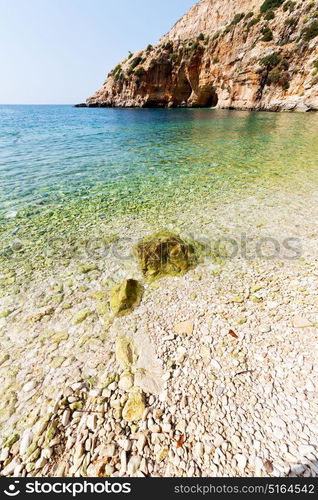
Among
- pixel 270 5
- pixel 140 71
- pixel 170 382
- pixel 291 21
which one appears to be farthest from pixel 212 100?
pixel 170 382

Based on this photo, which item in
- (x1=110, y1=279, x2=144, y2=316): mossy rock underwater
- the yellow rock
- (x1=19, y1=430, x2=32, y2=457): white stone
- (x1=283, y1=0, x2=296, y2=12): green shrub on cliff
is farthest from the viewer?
(x1=283, y1=0, x2=296, y2=12): green shrub on cliff

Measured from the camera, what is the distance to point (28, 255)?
244 inches

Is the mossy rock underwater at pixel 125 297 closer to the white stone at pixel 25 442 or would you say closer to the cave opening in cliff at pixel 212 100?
the white stone at pixel 25 442

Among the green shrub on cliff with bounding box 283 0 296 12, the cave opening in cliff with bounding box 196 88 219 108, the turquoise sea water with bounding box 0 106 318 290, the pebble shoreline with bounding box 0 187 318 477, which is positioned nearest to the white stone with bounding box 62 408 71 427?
the pebble shoreline with bounding box 0 187 318 477

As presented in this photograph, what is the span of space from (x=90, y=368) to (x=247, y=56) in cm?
7434

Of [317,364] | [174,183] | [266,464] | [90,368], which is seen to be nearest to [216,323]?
[317,364]

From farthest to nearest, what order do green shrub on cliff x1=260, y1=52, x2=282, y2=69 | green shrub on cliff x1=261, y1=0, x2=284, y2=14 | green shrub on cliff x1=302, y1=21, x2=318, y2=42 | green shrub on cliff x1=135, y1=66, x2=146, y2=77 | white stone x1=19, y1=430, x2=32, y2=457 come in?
green shrub on cliff x1=135, y1=66, x2=146, y2=77 < green shrub on cliff x1=261, y1=0, x2=284, y2=14 < green shrub on cliff x1=260, y1=52, x2=282, y2=69 < green shrub on cliff x1=302, y1=21, x2=318, y2=42 < white stone x1=19, y1=430, x2=32, y2=457

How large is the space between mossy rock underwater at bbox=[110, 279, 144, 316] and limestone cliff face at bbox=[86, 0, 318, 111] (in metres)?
54.4

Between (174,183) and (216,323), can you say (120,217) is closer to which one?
(174,183)

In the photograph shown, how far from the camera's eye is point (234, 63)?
189 ft

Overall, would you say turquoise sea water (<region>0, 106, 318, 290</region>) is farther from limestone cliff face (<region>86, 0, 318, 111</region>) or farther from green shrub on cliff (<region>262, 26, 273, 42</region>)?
green shrub on cliff (<region>262, 26, 273, 42</region>)

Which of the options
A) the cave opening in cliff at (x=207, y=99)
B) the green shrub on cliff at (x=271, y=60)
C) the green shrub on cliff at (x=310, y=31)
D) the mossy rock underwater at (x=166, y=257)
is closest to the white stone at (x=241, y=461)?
the mossy rock underwater at (x=166, y=257)

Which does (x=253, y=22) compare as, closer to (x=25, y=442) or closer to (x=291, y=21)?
(x=291, y=21)

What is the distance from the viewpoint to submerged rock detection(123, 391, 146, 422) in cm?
279
